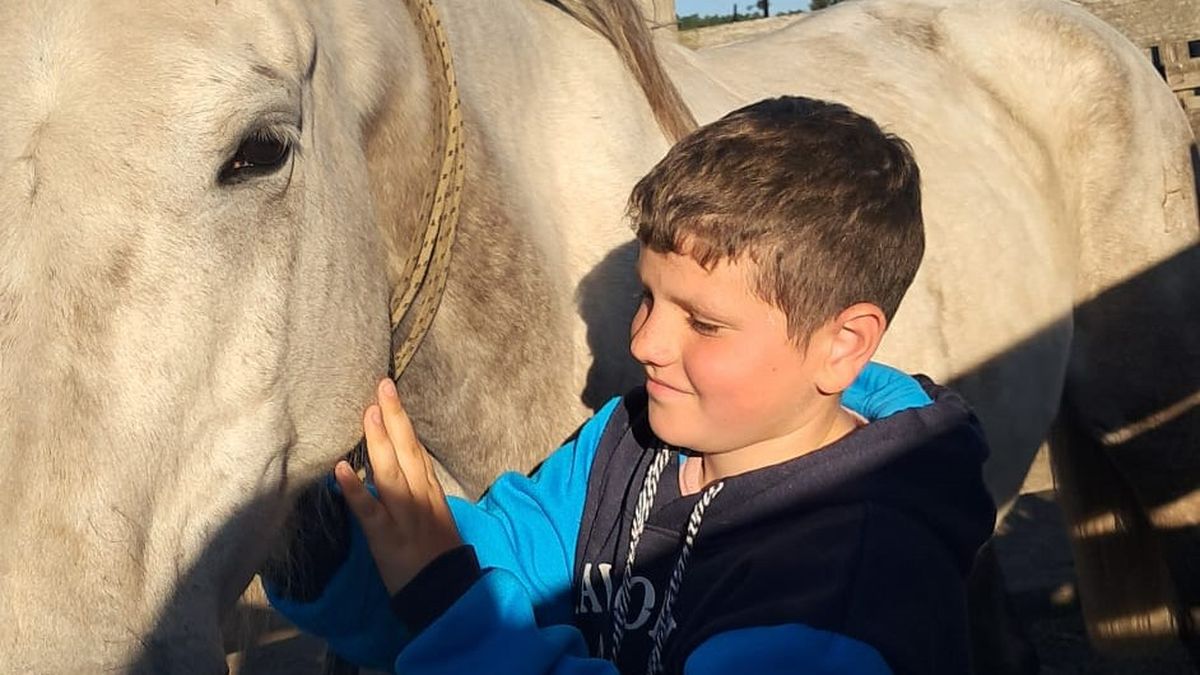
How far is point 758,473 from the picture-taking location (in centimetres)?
124

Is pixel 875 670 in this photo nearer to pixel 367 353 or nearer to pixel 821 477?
pixel 821 477

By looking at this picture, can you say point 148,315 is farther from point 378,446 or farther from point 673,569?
point 673,569

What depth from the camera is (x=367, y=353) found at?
1.39 meters

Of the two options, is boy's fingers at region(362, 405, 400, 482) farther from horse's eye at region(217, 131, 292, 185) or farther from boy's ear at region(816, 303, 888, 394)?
boy's ear at region(816, 303, 888, 394)

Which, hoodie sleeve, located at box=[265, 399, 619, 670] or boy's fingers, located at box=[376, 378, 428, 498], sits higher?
boy's fingers, located at box=[376, 378, 428, 498]

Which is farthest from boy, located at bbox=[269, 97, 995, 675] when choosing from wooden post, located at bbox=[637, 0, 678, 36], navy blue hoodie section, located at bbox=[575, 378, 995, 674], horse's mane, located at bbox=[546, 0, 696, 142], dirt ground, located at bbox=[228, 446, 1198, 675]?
wooden post, located at bbox=[637, 0, 678, 36]

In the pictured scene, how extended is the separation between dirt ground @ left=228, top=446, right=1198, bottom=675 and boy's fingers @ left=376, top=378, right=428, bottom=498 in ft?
5.44

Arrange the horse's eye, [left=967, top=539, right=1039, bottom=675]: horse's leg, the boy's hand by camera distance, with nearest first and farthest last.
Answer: the horse's eye < the boy's hand < [left=967, top=539, right=1039, bottom=675]: horse's leg

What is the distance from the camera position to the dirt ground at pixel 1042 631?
3391mm

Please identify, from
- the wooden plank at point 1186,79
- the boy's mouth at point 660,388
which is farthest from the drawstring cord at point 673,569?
the wooden plank at point 1186,79

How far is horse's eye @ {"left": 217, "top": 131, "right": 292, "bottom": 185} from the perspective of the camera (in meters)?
1.19

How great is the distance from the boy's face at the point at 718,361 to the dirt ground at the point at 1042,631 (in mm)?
1902

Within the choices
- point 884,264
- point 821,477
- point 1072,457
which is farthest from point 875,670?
point 1072,457

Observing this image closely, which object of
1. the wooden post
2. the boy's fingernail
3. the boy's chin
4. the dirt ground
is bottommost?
the dirt ground
